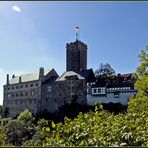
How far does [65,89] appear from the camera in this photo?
6731 cm

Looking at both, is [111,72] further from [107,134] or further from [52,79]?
[107,134]

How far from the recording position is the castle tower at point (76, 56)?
2950 inches

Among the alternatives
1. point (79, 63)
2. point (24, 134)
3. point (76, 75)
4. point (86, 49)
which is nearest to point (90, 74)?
point (76, 75)

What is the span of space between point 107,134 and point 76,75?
62297 mm

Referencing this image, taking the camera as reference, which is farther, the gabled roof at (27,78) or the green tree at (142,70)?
the gabled roof at (27,78)

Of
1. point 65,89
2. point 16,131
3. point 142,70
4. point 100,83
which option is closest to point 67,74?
point 65,89

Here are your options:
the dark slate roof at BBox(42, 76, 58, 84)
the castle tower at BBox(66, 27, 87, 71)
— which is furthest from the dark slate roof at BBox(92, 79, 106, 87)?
the dark slate roof at BBox(42, 76, 58, 84)

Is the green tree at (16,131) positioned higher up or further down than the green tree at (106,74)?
further down

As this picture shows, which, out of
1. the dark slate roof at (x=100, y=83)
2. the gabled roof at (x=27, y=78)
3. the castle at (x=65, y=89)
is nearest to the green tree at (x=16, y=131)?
the castle at (x=65, y=89)

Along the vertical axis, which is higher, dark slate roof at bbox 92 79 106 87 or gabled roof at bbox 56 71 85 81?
gabled roof at bbox 56 71 85 81

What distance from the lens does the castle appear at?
60575 mm

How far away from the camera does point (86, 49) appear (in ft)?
262

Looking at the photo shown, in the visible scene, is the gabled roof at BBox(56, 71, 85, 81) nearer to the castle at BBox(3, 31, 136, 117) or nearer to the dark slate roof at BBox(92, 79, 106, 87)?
the castle at BBox(3, 31, 136, 117)

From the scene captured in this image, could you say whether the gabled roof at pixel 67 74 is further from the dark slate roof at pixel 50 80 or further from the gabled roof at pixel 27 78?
the gabled roof at pixel 27 78
